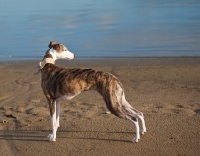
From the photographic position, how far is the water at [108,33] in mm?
17775

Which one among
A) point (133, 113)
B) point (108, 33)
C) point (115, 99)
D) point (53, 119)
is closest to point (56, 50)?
point (53, 119)

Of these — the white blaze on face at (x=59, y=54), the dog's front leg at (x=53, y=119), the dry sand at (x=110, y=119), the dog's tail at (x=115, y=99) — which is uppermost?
the white blaze on face at (x=59, y=54)

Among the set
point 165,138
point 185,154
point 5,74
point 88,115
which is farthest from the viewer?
point 5,74

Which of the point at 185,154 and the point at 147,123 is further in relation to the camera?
the point at 147,123

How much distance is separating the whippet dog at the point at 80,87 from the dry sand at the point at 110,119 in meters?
0.34

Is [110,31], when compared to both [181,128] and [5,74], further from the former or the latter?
[181,128]

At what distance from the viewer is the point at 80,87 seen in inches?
295

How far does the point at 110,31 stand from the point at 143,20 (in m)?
4.05

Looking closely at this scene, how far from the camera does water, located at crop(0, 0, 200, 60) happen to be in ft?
58.3

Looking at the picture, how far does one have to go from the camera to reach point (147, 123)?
8367mm

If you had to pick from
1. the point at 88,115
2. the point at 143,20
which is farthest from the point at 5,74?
the point at 143,20


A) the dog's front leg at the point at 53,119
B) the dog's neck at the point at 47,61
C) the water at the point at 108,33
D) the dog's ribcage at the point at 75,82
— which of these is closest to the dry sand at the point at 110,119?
the dog's front leg at the point at 53,119

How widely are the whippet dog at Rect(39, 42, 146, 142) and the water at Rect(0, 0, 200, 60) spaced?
8948mm

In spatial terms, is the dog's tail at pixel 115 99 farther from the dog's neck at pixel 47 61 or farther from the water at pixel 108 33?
the water at pixel 108 33
